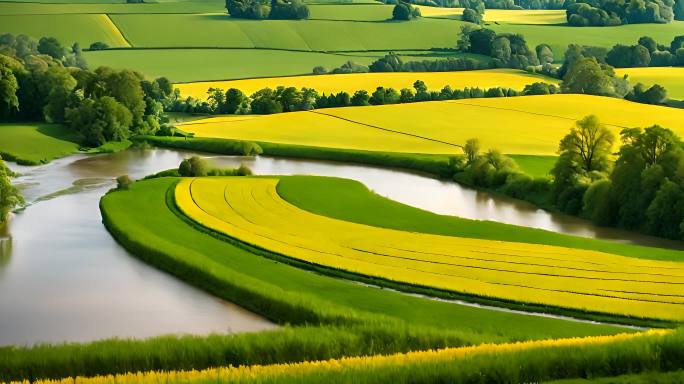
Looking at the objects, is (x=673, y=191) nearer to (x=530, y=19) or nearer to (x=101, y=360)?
(x=101, y=360)

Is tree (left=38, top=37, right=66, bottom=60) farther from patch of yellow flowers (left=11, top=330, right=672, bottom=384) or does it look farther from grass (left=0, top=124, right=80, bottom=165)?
patch of yellow flowers (left=11, top=330, right=672, bottom=384)

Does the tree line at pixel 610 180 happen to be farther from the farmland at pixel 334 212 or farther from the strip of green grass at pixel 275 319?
the strip of green grass at pixel 275 319

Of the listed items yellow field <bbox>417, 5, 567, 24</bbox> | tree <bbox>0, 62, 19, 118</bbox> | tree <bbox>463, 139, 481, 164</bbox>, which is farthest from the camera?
yellow field <bbox>417, 5, 567, 24</bbox>

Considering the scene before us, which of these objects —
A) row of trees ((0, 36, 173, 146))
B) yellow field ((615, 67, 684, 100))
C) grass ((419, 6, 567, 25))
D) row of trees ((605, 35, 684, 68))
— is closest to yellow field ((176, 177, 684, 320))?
row of trees ((0, 36, 173, 146))

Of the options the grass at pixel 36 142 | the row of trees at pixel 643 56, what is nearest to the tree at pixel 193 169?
the grass at pixel 36 142

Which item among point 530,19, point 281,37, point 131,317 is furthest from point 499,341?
point 530,19

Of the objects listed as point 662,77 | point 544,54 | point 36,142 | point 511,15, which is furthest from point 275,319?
point 511,15

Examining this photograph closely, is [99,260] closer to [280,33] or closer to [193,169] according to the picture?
[193,169]
